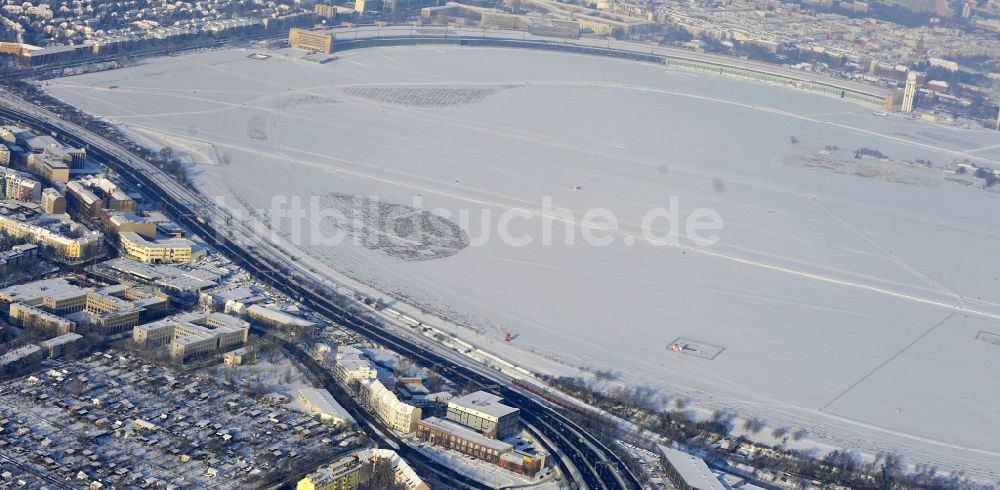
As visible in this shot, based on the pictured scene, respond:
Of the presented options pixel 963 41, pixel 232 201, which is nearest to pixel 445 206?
pixel 232 201

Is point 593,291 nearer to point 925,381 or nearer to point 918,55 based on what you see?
point 925,381

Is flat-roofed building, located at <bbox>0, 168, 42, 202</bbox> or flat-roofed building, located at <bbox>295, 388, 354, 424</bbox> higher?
flat-roofed building, located at <bbox>0, 168, 42, 202</bbox>

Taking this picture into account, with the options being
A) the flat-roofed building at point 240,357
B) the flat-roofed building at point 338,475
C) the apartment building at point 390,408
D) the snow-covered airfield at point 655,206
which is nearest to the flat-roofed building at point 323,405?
the apartment building at point 390,408

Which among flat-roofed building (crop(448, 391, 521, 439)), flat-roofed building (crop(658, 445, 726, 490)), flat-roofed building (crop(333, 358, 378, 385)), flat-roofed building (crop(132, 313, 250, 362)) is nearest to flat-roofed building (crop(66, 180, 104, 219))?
flat-roofed building (crop(132, 313, 250, 362))

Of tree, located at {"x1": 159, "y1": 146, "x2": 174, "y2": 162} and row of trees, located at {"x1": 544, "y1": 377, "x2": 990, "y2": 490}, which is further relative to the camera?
tree, located at {"x1": 159, "y1": 146, "x2": 174, "y2": 162}

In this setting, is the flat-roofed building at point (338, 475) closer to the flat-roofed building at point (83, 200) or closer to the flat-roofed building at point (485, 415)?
the flat-roofed building at point (485, 415)

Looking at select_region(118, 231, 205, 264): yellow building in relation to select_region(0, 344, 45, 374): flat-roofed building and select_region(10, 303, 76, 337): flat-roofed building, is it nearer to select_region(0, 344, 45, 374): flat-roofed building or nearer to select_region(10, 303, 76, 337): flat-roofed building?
select_region(10, 303, 76, 337): flat-roofed building
